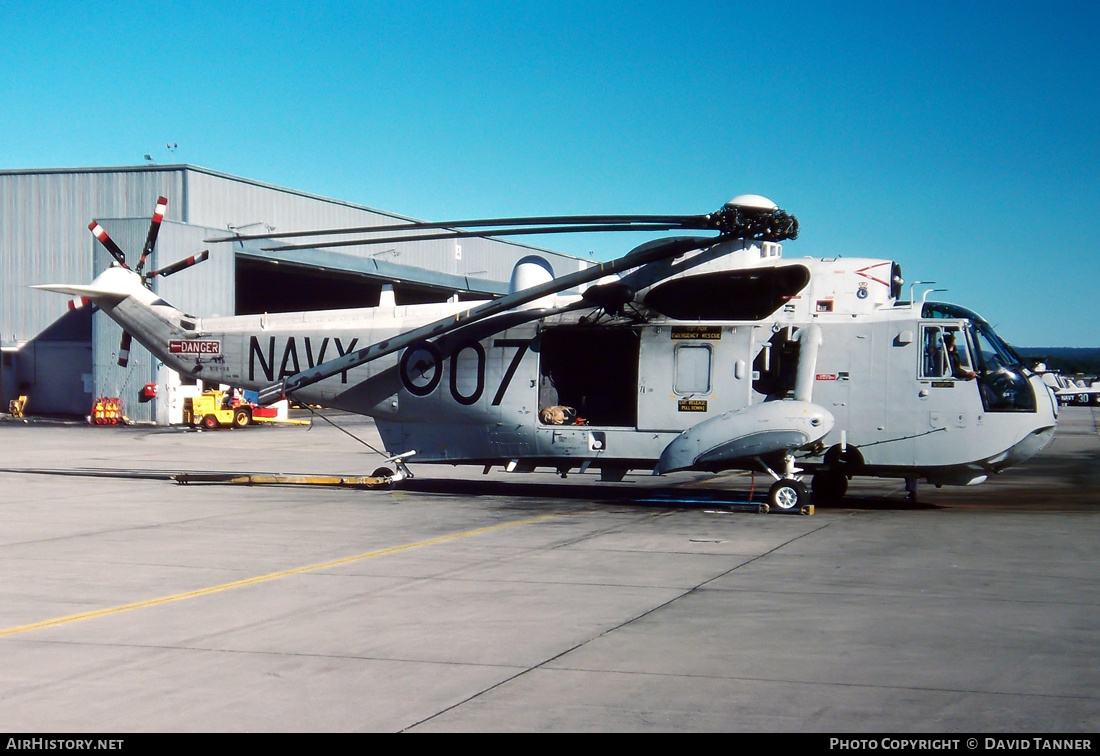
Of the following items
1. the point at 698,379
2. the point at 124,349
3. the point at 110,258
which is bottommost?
the point at 698,379

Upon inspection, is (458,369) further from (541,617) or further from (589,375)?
(541,617)

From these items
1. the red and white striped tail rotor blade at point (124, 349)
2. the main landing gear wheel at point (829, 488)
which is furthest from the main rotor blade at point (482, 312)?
the main landing gear wheel at point (829, 488)

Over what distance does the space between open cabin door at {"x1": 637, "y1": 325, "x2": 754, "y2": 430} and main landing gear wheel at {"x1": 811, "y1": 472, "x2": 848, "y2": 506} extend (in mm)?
1970

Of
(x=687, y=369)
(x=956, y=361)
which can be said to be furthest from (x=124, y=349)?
(x=956, y=361)

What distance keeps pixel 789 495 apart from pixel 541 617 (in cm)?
789

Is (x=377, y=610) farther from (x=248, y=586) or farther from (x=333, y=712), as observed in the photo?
(x=333, y=712)

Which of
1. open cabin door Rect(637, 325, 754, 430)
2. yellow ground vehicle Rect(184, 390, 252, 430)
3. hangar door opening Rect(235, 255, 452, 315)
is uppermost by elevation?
hangar door opening Rect(235, 255, 452, 315)

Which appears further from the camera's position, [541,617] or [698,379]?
[698,379]

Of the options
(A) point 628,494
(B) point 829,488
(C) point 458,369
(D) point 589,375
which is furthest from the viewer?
(A) point 628,494

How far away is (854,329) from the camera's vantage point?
15.8 meters

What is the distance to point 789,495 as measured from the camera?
15.2 metres

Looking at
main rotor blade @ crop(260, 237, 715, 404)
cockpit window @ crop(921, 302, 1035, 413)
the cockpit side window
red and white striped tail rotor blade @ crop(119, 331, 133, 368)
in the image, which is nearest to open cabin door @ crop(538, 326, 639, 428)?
main rotor blade @ crop(260, 237, 715, 404)

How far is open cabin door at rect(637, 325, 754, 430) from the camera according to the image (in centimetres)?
1609

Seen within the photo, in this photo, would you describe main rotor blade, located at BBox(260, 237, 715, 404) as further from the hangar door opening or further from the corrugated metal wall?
the hangar door opening
